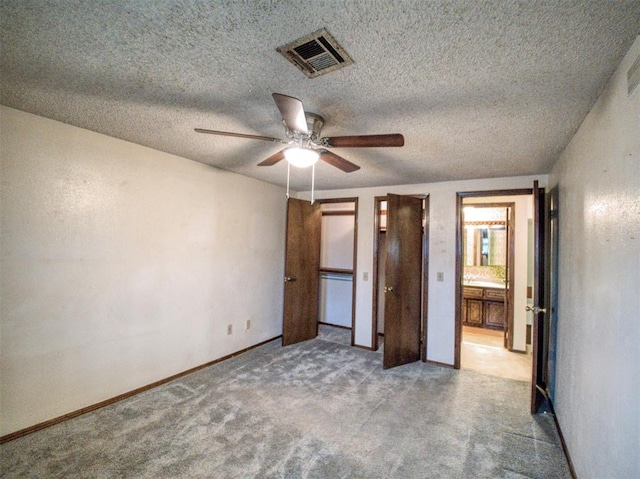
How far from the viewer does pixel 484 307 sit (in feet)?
16.5

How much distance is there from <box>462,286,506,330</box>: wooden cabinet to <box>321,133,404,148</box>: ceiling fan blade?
4012 millimetres

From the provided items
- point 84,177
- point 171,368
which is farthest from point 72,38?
point 171,368

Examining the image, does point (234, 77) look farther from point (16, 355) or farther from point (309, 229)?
point (309, 229)

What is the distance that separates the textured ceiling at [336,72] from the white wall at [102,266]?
0.38 m

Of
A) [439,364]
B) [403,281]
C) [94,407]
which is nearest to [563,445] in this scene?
[439,364]

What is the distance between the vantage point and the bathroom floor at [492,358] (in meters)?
3.42

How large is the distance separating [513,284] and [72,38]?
16.0 ft

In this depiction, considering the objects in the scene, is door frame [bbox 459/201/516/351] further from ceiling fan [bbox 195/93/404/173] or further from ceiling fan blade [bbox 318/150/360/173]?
ceiling fan [bbox 195/93/404/173]

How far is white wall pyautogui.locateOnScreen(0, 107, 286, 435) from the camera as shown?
2055 mm

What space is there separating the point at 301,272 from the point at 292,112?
300 centimetres

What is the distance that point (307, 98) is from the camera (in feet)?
5.64

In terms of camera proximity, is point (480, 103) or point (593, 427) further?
point (480, 103)

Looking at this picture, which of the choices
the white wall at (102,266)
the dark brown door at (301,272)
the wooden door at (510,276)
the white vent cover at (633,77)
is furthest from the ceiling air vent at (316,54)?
the wooden door at (510,276)

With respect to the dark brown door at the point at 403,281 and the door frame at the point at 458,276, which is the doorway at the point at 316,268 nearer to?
the dark brown door at the point at 403,281
